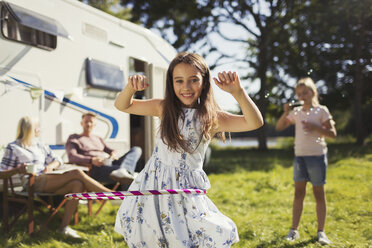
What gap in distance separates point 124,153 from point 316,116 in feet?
9.38

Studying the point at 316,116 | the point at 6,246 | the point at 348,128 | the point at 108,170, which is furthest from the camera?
the point at 348,128

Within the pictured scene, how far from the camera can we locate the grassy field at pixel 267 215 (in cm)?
354

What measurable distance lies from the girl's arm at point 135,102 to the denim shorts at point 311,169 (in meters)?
2.00

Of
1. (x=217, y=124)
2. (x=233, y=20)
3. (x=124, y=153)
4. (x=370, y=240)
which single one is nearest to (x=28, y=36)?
(x=124, y=153)

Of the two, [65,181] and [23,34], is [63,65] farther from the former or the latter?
[65,181]

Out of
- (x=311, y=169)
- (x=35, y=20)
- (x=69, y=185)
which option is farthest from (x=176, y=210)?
(x=35, y=20)

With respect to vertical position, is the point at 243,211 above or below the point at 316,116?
below

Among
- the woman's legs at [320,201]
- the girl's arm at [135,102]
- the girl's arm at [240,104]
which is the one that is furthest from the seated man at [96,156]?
the girl's arm at [240,104]

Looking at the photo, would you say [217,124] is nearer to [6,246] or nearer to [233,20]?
[6,246]

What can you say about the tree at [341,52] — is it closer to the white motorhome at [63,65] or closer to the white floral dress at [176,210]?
the white floral dress at [176,210]

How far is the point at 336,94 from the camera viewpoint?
374 centimetres

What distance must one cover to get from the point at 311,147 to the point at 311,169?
0.21m

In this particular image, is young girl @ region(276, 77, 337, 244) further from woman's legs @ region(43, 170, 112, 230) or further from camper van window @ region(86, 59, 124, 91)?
camper van window @ region(86, 59, 124, 91)

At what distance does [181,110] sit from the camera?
1.96 meters
